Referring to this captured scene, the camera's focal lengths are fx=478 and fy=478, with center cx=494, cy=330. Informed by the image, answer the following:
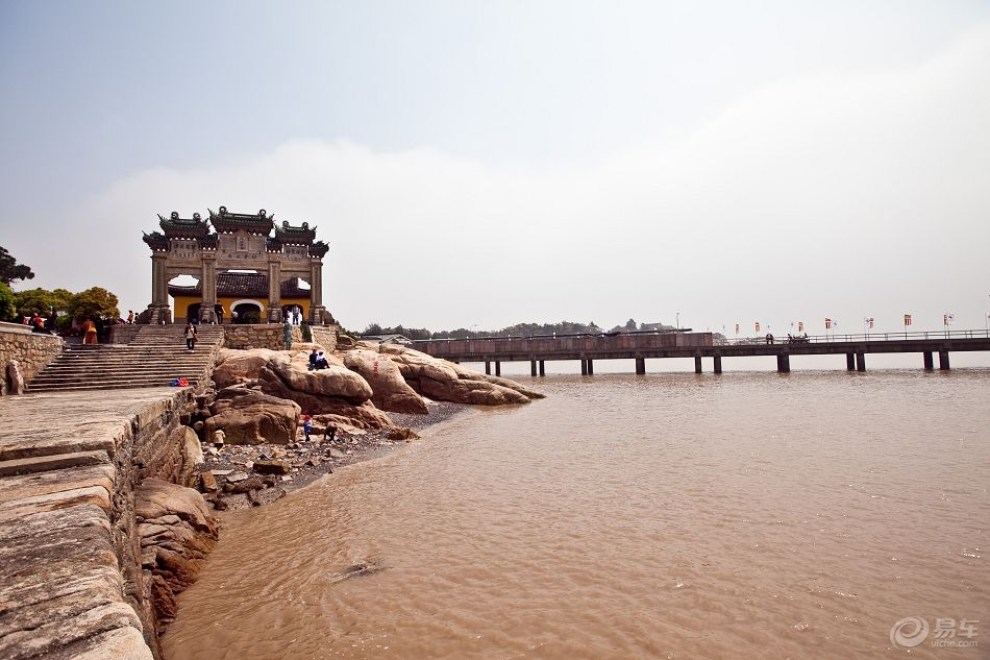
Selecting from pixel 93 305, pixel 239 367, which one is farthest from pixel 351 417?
pixel 93 305

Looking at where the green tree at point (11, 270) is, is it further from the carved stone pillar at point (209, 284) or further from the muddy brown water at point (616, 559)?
the muddy brown water at point (616, 559)

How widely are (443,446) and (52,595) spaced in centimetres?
1247

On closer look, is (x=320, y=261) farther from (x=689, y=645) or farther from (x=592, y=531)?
(x=689, y=645)

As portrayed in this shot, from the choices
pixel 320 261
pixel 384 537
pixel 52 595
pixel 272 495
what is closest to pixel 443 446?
pixel 272 495

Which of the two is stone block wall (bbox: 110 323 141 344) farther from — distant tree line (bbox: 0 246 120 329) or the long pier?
the long pier

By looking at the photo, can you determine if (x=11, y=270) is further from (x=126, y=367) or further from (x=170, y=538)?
(x=170, y=538)

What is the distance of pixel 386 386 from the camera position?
859 inches

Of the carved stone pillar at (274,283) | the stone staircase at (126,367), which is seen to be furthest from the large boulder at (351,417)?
the carved stone pillar at (274,283)

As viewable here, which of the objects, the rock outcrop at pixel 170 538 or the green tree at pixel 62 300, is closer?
the rock outcrop at pixel 170 538

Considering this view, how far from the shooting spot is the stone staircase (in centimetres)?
1428

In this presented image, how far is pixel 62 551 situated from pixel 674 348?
46.2 m
